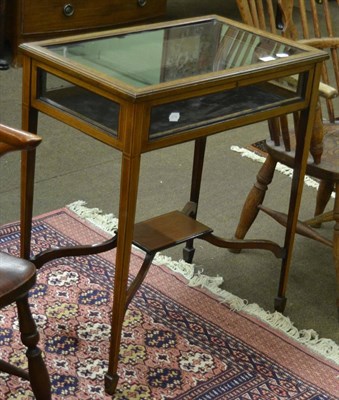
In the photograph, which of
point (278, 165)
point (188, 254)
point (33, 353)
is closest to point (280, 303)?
point (188, 254)

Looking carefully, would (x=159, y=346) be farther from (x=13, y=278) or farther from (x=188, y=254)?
(x=13, y=278)

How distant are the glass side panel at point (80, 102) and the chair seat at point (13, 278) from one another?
393 millimetres

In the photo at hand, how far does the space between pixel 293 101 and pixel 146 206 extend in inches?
45.2

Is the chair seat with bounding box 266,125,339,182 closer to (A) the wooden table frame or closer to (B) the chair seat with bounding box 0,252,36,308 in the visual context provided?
(A) the wooden table frame

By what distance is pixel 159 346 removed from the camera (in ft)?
8.39

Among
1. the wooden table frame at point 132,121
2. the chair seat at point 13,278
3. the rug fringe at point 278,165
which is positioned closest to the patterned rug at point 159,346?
the wooden table frame at point 132,121

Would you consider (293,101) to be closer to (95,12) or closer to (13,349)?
(13,349)

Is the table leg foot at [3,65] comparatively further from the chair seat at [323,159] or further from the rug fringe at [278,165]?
the chair seat at [323,159]

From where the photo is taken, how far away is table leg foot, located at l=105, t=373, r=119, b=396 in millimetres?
2314

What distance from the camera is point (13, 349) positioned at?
2.47 meters

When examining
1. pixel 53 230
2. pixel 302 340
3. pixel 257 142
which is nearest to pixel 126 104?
pixel 302 340

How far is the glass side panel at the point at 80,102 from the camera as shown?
2.13m

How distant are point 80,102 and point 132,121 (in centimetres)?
25

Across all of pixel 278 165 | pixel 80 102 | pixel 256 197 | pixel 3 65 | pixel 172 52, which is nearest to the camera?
pixel 80 102
